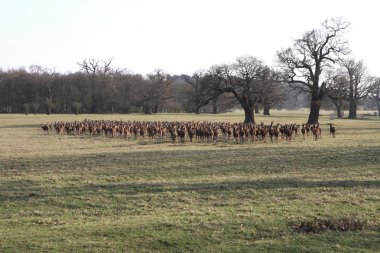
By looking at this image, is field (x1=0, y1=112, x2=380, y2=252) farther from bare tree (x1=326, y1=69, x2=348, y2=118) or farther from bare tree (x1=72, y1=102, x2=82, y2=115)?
bare tree (x1=72, y1=102, x2=82, y2=115)

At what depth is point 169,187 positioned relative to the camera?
14.5m

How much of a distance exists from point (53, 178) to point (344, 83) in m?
43.2

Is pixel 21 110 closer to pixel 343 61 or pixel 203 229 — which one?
pixel 343 61

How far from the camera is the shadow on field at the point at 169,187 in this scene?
13625mm

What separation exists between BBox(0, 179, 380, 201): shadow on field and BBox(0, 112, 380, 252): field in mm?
32

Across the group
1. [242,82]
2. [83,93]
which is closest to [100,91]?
[83,93]

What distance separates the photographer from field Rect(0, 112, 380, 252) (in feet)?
28.6

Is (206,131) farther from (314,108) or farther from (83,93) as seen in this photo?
(83,93)

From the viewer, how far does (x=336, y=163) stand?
755 inches

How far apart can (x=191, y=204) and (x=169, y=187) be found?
7.71ft

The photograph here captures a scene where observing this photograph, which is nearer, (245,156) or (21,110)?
(245,156)

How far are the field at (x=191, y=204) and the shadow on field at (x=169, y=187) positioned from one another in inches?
1.2

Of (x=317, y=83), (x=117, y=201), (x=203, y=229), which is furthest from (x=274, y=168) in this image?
(x=317, y=83)

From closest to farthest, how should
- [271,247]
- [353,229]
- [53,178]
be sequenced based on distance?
1. [271,247]
2. [353,229]
3. [53,178]
